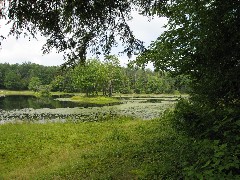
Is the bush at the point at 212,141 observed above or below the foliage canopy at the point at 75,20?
below

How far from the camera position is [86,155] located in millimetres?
11906

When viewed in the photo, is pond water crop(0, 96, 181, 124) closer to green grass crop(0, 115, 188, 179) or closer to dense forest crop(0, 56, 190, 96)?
dense forest crop(0, 56, 190, 96)

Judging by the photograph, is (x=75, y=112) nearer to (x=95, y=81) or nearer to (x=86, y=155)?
(x=86, y=155)

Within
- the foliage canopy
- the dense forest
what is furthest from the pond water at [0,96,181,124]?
the foliage canopy

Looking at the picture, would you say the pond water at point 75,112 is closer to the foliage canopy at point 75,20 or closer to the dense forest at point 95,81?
the dense forest at point 95,81

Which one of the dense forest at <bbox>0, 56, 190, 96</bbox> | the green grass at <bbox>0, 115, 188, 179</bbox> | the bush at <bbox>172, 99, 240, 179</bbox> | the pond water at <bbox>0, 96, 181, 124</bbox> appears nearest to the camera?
the bush at <bbox>172, 99, 240, 179</bbox>

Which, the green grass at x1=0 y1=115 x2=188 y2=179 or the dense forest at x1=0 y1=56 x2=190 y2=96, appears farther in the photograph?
the dense forest at x1=0 y1=56 x2=190 y2=96

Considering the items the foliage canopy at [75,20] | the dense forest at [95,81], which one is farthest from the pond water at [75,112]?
the foliage canopy at [75,20]

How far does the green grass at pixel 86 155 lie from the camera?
8445 mm

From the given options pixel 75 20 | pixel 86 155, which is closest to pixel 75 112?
pixel 86 155

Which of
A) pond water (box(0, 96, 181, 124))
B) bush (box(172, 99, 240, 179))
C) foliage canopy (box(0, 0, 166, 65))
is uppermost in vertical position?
foliage canopy (box(0, 0, 166, 65))

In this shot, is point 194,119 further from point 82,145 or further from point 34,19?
point 82,145

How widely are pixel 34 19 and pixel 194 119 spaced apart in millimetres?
4238

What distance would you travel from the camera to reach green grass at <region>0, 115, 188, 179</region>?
8445 millimetres
